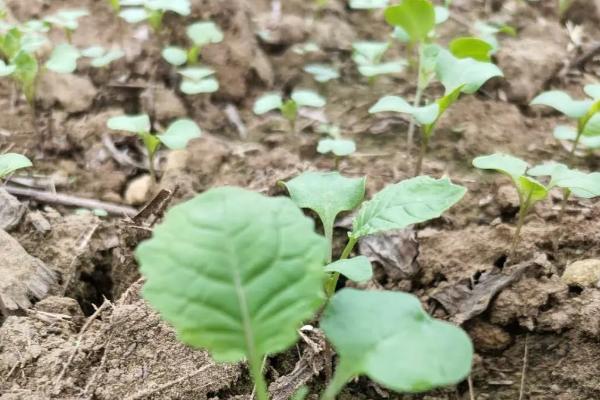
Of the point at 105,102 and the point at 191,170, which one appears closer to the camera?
the point at 191,170

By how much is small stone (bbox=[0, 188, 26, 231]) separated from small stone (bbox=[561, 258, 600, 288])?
146 cm

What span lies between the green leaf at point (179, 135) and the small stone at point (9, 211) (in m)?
0.44

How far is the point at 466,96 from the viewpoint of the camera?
247 cm

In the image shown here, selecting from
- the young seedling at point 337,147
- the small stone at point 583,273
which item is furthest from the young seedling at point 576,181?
the young seedling at point 337,147

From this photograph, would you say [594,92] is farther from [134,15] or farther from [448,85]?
[134,15]

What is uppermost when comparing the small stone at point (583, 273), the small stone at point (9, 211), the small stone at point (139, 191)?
the small stone at point (9, 211)

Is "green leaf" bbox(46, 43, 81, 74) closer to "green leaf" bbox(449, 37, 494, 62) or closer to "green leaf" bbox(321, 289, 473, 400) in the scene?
"green leaf" bbox(449, 37, 494, 62)

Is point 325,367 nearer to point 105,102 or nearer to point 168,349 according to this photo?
point 168,349

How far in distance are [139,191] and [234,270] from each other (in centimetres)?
117

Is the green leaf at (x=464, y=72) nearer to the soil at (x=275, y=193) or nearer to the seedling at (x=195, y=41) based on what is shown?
the soil at (x=275, y=193)

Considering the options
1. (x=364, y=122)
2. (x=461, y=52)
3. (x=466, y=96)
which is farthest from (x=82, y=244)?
(x=466, y=96)

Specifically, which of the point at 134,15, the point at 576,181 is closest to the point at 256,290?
the point at 576,181

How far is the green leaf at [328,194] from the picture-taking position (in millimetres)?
1479

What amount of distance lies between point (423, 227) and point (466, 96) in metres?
0.86
